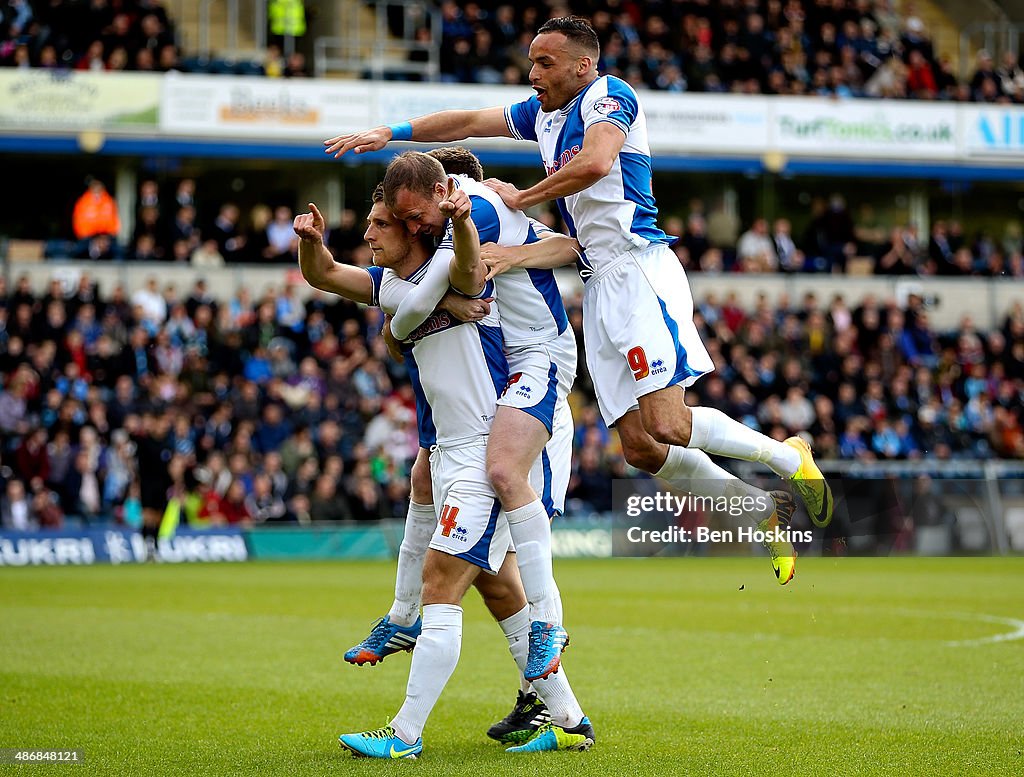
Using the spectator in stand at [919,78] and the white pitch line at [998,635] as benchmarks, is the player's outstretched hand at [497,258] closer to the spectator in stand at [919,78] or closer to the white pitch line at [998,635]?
the white pitch line at [998,635]

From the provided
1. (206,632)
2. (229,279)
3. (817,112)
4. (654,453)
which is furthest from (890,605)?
(817,112)

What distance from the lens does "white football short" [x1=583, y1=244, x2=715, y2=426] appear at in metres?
7.24

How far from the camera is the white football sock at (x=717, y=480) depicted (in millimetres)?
7430

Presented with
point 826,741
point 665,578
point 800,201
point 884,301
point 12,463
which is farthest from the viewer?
point 800,201

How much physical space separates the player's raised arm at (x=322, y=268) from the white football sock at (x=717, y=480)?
1.81 m

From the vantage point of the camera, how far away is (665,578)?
18.7 metres

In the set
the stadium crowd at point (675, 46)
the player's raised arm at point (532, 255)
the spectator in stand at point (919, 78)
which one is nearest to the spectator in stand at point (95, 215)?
the stadium crowd at point (675, 46)

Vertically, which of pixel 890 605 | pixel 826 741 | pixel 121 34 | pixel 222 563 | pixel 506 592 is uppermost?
pixel 121 34

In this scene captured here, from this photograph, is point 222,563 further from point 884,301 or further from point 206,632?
point 884,301

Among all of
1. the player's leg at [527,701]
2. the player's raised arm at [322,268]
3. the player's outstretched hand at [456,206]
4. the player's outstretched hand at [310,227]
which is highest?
the player's outstretched hand at [456,206]

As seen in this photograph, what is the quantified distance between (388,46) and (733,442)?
22884 millimetres

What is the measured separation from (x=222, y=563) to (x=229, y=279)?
271 inches

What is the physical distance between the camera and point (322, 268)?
6484mm

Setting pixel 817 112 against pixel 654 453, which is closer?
pixel 654 453
